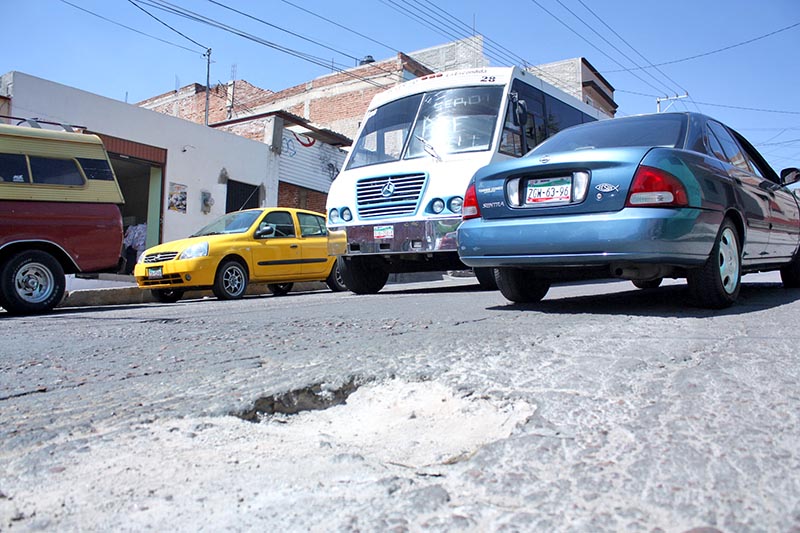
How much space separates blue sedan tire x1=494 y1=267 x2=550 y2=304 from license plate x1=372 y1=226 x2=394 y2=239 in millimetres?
2123

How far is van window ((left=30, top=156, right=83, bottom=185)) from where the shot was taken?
7277 millimetres

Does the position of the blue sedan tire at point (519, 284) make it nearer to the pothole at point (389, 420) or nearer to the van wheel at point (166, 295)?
the pothole at point (389, 420)

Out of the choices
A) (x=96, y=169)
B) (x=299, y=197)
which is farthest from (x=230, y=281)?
(x=299, y=197)

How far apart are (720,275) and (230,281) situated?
7.09 m

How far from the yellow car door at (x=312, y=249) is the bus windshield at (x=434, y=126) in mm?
3125

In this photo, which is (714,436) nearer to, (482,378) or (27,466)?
(482,378)

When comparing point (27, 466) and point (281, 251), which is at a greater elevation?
point (281, 251)

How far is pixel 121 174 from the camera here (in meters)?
17.7

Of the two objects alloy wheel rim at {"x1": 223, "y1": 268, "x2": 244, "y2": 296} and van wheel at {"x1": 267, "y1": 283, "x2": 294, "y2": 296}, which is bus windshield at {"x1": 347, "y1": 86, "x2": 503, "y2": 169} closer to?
alloy wheel rim at {"x1": 223, "y1": 268, "x2": 244, "y2": 296}

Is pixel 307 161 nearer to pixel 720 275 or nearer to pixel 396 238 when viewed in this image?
pixel 396 238

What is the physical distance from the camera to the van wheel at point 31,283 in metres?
6.77

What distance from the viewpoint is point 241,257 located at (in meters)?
9.70

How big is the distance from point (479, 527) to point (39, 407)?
1.66m

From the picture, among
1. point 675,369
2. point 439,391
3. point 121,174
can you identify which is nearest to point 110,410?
point 439,391
